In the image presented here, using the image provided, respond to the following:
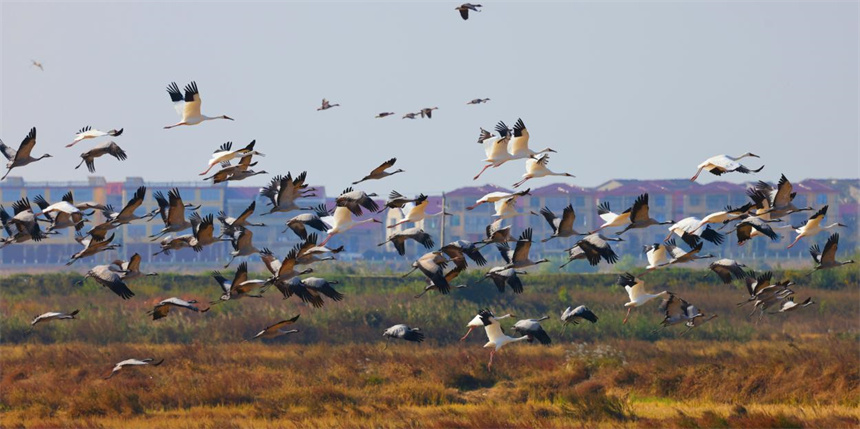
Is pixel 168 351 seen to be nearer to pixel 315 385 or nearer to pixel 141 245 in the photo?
pixel 315 385

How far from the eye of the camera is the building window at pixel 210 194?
4508 inches

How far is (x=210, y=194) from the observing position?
115312 millimetres

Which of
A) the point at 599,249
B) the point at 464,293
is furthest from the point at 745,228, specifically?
the point at 464,293

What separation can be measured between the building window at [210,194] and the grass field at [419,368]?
66216 millimetres

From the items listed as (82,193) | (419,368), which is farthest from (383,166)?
(82,193)

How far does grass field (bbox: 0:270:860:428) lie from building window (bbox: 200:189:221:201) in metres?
66.2

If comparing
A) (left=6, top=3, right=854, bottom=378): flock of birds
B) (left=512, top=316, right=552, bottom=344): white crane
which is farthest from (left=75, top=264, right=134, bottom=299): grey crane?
(left=512, top=316, right=552, bottom=344): white crane

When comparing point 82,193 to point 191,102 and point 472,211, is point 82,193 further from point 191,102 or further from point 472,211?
point 191,102

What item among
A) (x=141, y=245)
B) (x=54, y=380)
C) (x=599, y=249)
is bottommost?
(x=141, y=245)

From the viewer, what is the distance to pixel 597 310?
4503 centimetres

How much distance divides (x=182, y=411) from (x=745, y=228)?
13.6 metres

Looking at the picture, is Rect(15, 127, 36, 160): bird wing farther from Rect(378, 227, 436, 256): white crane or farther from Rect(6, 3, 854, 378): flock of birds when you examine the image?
Rect(378, 227, 436, 256): white crane

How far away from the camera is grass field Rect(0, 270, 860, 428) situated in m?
27.7

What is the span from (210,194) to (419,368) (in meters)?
85.0
